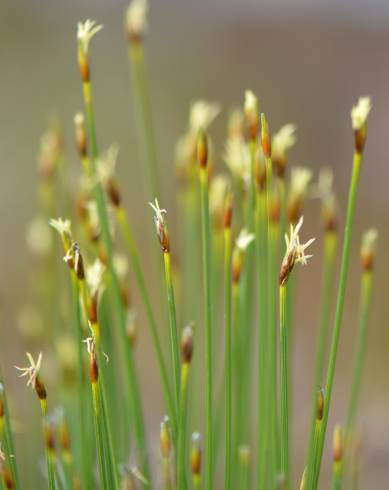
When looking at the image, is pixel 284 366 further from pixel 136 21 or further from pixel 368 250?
pixel 136 21

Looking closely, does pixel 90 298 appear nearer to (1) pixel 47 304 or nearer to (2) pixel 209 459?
(2) pixel 209 459

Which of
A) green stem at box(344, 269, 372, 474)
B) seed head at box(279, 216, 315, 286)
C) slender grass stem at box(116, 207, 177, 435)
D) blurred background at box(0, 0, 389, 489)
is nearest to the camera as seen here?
seed head at box(279, 216, 315, 286)

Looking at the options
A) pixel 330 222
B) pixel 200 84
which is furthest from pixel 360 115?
pixel 200 84

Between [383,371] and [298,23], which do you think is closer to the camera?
[383,371]

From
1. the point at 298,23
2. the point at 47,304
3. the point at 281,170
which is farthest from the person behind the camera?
the point at 298,23

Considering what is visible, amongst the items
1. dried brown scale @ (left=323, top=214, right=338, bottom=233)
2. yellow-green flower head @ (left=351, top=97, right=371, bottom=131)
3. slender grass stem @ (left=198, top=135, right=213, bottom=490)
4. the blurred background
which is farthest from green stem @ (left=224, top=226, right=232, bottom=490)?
the blurred background

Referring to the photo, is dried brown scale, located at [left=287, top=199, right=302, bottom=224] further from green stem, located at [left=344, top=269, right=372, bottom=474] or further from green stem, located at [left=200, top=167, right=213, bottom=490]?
green stem, located at [left=200, top=167, right=213, bottom=490]

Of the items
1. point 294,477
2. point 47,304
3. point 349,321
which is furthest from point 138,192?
point 47,304

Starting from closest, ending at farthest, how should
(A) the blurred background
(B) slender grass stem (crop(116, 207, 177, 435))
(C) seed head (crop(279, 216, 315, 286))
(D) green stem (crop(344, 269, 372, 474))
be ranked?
(C) seed head (crop(279, 216, 315, 286)) < (B) slender grass stem (crop(116, 207, 177, 435)) < (D) green stem (crop(344, 269, 372, 474)) < (A) the blurred background
